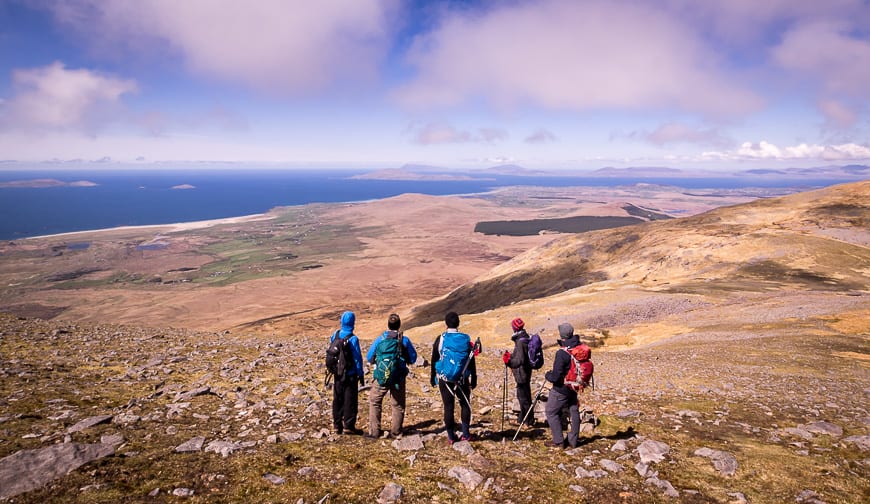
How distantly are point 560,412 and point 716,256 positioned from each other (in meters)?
62.2

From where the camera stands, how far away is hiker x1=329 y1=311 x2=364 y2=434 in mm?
10438

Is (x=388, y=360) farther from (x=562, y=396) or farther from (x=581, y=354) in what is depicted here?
(x=581, y=354)

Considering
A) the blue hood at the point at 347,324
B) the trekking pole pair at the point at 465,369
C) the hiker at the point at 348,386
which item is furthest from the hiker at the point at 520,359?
the blue hood at the point at 347,324

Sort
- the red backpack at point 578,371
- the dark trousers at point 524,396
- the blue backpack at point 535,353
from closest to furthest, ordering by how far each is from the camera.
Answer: the red backpack at point 578,371
the blue backpack at point 535,353
the dark trousers at point 524,396

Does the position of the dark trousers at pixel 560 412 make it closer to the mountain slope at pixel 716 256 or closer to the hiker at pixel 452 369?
the hiker at pixel 452 369

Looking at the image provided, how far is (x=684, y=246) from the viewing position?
6756 cm

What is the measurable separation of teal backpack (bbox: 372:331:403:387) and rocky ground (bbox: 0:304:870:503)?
1577 millimetres

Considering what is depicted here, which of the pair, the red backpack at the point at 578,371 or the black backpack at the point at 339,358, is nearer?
the red backpack at the point at 578,371

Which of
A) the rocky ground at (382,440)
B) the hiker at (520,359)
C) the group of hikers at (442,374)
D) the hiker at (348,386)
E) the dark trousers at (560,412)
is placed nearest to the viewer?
the rocky ground at (382,440)

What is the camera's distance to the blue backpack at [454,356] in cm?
1016

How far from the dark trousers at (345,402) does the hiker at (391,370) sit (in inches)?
19.3

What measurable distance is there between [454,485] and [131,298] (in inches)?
4544

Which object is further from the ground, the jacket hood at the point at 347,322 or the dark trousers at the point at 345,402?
the jacket hood at the point at 347,322

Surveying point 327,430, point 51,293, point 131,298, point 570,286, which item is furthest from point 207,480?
point 51,293
